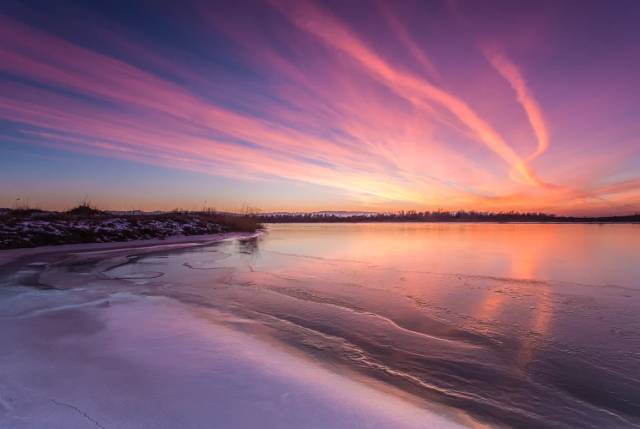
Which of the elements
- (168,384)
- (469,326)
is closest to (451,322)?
(469,326)

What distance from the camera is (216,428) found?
2.08 meters

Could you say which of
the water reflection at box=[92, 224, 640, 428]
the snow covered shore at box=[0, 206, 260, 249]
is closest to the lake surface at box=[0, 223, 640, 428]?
the water reflection at box=[92, 224, 640, 428]

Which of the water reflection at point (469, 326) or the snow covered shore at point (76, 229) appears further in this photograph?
the snow covered shore at point (76, 229)

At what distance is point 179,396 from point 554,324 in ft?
15.1

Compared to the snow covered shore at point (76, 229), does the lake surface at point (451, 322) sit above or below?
below

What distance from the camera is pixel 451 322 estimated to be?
4680 millimetres

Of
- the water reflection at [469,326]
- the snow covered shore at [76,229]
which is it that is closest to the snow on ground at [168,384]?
the water reflection at [469,326]

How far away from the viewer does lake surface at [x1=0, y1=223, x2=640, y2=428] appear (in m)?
2.72

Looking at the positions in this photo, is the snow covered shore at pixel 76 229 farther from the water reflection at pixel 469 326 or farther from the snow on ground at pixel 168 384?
the snow on ground at pixel 168 384

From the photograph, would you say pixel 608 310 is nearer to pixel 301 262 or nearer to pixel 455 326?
pixel 455 326

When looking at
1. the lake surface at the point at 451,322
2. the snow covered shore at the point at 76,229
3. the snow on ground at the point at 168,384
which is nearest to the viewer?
the snow on ground at the point at 168,384

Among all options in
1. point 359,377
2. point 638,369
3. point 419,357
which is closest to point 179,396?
point 359,377

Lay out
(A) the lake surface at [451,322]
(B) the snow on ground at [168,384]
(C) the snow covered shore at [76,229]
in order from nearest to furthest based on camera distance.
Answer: (B) the snow on ground at [168,384] < (A) the lake surface at [451,322] < (C) the snow covered shore at [76,229]

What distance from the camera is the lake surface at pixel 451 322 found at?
2725 mm
